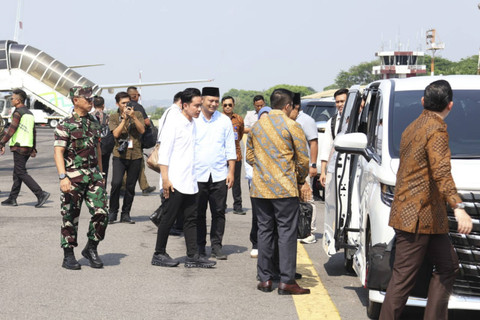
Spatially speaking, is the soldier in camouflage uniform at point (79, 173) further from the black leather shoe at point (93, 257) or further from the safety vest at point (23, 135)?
the safety vest at point (23, 135)

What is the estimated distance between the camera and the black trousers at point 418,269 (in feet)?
17.5

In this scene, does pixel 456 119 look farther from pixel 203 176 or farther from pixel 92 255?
pixel 92 255

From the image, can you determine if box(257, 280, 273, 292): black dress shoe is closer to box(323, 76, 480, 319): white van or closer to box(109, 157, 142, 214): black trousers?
box(323, 76, 480, 319): white van

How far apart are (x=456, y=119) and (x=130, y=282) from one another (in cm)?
323

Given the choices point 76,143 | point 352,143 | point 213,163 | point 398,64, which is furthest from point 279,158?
point 398,64

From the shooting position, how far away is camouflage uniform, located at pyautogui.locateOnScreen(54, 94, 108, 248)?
8.28 m

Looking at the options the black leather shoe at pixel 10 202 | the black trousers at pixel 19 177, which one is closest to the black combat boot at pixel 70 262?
the black trousers at pixel 19 177

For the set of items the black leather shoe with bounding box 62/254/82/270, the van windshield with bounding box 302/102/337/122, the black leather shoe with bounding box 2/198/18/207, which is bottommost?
the black leather shoe with bounding box 2/198/18/207

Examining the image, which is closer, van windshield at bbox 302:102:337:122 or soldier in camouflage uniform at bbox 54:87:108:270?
soldier in camouflage uniform at bbox 54:87:108:270

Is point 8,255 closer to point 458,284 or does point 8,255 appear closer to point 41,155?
point 458,284

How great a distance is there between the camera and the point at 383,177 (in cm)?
609

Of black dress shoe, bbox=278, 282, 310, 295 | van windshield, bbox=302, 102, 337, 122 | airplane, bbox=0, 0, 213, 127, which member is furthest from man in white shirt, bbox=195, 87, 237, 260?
airplane, bbox=0, 0, 213, 127

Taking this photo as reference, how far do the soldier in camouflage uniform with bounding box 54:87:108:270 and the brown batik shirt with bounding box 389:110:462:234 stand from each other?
386 centimetres

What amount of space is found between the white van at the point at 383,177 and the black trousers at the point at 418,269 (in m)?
0.28
